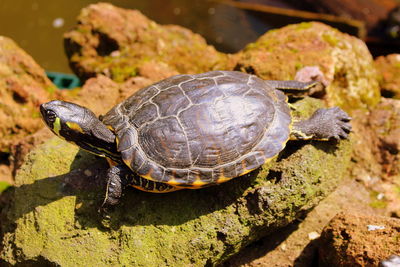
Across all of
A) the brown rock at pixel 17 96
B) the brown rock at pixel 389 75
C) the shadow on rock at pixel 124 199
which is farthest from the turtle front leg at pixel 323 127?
the brown rock at pixel 17 96

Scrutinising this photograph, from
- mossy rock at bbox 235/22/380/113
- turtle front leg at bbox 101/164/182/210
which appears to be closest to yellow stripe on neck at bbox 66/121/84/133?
turtle front leg at bbox 101/164/182/210

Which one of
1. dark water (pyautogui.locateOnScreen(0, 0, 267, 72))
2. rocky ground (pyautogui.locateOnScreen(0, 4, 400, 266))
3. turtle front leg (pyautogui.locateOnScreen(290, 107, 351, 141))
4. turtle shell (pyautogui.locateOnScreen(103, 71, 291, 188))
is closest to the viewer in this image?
turtle shell (pyautogui.locateOnScreen(103, 71, 291, 188))

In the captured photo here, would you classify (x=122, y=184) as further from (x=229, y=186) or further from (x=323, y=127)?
(x=323, y=127)

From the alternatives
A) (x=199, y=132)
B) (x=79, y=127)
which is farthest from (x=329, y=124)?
(x=79, y=127)

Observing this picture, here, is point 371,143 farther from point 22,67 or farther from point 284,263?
point 22,67

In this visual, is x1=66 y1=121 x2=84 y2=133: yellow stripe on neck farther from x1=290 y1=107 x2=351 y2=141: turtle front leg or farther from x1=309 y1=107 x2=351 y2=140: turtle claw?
x1=309 y1=107 x2=351 y2=140: turtle claw

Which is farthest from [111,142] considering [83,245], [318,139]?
[318,139]
